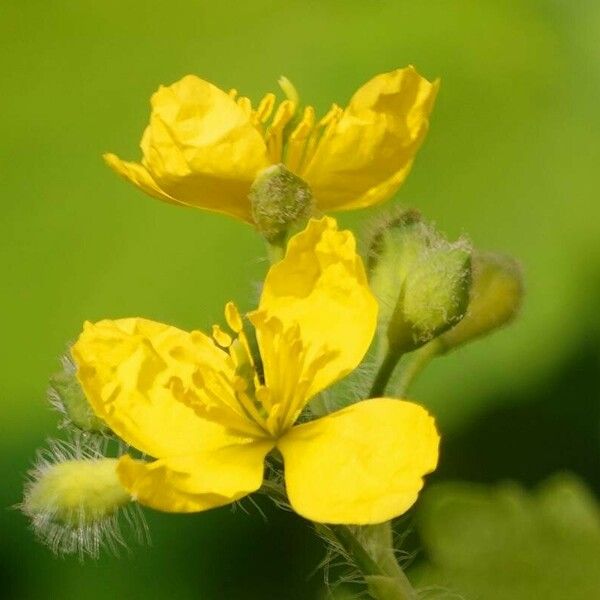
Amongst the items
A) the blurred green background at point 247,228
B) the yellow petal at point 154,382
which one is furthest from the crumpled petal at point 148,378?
the blurred green background at point 247,228

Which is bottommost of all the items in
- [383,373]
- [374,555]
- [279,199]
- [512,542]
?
[512,542]

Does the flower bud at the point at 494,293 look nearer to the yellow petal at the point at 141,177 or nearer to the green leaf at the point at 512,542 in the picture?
the yellow petal at the point at 141,177

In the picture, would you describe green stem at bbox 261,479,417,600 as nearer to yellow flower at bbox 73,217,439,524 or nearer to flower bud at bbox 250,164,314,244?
yellow flower at bbox 73,217,439,524

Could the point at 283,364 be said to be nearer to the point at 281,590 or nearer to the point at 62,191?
the point at 281,590

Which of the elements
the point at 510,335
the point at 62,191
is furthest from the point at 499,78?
the point at 62,191

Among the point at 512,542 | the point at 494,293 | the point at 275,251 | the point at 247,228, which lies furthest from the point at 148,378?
the point at 247,228

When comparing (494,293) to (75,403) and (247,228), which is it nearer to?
(75,403)

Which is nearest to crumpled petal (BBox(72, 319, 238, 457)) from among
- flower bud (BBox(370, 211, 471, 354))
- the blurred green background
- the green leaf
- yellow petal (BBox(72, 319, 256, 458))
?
yellow petal (BBox(72, 319, 256, 458))
